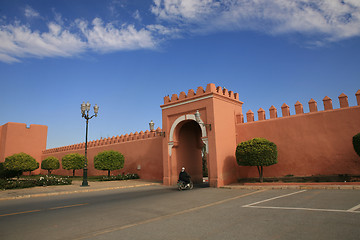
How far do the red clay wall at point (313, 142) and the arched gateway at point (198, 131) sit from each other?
171 centimetres

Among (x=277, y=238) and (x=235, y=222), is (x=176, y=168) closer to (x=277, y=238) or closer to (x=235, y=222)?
(x=235, y=222)

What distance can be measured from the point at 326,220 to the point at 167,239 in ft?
9.35

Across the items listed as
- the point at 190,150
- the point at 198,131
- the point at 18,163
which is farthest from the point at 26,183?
the point at 198,131

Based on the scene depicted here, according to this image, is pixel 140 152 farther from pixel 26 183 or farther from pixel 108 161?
pixel 26 183

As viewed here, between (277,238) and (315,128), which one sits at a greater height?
(315,128)

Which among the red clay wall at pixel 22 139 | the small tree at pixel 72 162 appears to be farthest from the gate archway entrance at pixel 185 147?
the red clay wall at pixel 22 139

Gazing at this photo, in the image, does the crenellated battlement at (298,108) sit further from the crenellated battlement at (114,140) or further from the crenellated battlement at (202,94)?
the crenellated battlement at (114,140)

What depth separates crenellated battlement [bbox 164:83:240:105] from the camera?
1413cm

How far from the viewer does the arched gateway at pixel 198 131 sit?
531 inches

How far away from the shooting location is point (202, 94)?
14.3 meters

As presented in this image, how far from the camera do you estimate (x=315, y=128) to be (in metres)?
12.3

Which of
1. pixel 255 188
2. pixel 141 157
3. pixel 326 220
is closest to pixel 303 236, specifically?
pixel 326 220

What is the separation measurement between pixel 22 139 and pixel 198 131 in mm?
22433

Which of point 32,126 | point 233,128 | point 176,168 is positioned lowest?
point 176,168
